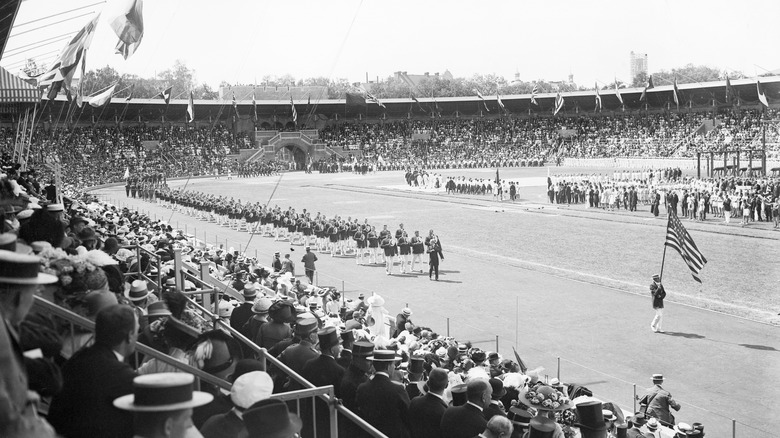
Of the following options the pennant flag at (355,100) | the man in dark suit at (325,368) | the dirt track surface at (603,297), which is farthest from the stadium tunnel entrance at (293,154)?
the man in dark suit at (325,368)

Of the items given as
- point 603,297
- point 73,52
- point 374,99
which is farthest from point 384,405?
point 374,99

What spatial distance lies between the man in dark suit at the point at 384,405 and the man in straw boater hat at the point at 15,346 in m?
3.12

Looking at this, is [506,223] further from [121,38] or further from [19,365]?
[19,365]

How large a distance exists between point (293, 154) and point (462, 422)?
260ft

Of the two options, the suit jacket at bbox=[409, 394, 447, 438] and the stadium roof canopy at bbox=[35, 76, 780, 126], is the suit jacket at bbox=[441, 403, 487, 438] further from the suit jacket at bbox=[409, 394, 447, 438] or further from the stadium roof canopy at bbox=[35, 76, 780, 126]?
the stadium roof canopy at bbox=[35, 76, 780, 126]

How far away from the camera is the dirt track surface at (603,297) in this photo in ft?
41.3

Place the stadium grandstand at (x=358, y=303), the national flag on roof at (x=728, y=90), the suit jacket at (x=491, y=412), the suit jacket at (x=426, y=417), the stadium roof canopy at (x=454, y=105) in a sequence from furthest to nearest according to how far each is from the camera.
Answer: the stadium roof canopy at (x=454, y=105) → the national flag on roof at (x=728, y=90) → the suit jacket at (x=491, y=412) → the suit jacket at (x=426, y=417) → the stadium grandstand at (x=358, y=303)

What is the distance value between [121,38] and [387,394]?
1325cm

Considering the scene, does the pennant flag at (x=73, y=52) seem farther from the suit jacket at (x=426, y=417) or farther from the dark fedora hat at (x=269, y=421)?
the dark fedora hat at (x=269, y=421)

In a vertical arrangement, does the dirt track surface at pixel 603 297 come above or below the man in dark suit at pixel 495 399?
below

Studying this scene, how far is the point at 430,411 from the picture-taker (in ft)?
19.8

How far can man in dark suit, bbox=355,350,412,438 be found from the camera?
6.00 m

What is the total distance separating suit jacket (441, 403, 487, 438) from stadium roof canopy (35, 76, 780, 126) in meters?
63.1

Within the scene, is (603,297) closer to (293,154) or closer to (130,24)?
(130,24)
